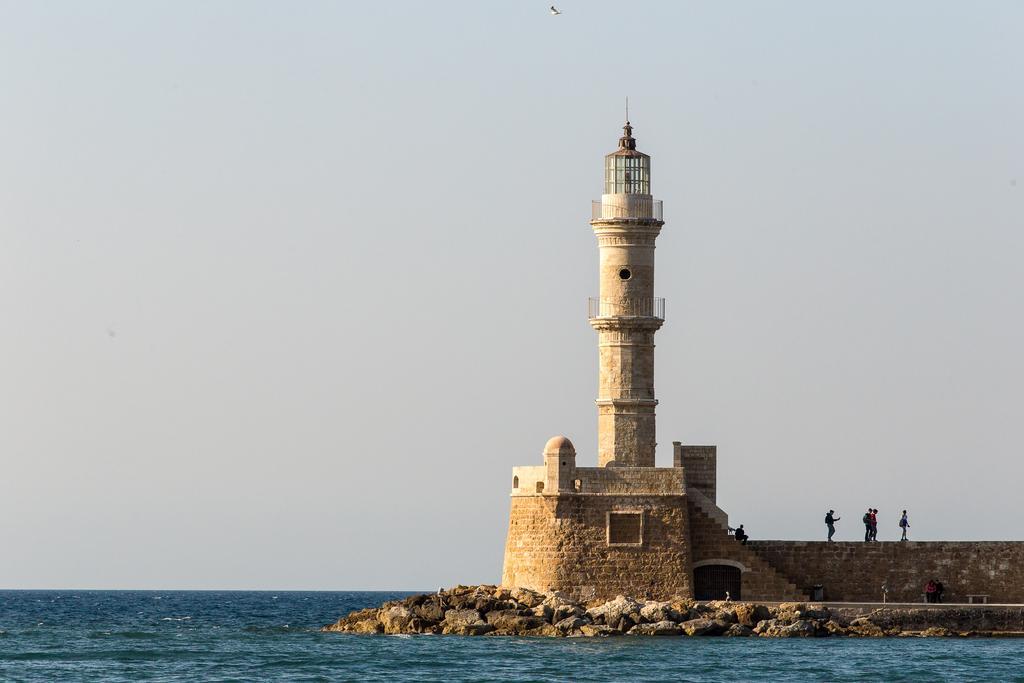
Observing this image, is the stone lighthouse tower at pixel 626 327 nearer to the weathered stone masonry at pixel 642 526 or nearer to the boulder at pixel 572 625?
the weathered stone masonry at pixel 642 526

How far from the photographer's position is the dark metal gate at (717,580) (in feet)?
156

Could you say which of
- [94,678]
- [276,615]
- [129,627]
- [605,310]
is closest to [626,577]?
[605,310]

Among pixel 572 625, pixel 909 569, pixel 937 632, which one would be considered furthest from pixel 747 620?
pixel 909 569

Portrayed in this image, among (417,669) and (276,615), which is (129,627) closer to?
(276,615)

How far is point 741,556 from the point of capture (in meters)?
47.3

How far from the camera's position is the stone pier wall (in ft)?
156

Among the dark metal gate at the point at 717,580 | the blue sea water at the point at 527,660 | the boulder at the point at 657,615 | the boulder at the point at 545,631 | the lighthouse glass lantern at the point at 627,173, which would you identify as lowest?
the blue sea water at the point at 527,660

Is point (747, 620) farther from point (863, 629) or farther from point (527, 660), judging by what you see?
point (527, 660)

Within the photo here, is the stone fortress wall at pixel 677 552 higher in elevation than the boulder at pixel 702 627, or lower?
higher

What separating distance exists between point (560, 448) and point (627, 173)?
6.89 m

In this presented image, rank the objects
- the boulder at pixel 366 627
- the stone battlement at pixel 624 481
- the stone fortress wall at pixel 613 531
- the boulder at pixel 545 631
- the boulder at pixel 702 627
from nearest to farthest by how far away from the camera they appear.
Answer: the boulder at pixel 702 627, the boulder at pixel 545 631, the stone fortress wall at pixel 613 531, the stone battlement at pixel 624 481, the boulder at pixel 366 627

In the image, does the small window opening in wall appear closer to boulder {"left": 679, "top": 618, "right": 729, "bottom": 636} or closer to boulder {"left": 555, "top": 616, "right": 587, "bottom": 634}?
boulder {"left": 555, "top": 616, "right": 587, "bottom": 634}

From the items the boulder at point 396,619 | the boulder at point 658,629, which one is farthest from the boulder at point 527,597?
the boulder at point 396,619

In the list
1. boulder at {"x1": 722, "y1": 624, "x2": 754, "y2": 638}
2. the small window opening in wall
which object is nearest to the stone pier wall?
boulder at {"x1": 722, "y1": 624, "x2": 754, "y2": 638}
